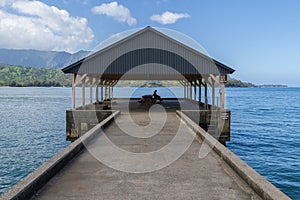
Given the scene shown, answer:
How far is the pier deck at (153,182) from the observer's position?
430 cm

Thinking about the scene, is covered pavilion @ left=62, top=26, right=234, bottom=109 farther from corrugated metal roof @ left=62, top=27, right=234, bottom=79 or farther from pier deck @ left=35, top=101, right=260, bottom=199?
pier deck @ left=35, top=101, right=260, bottom=199

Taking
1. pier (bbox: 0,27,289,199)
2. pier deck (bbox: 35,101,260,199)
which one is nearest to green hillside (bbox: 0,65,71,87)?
pier (bbox: 0,27,289,199)

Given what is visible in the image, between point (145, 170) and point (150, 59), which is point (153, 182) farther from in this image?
point (150, 59)

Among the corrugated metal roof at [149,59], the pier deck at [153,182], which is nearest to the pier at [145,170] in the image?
the pier deck at [153,182]

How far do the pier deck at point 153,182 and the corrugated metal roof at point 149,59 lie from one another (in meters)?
→ 9.04

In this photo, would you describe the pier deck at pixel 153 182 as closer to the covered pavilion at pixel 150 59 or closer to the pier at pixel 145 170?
the pier at pixel 145 170

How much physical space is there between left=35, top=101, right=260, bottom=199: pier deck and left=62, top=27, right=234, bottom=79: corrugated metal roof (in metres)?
9.04

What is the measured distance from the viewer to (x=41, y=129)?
888 inches

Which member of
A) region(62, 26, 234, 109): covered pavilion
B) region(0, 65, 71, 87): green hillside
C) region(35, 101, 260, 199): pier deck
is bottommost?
region(35, 101, 260, 199): pier deck

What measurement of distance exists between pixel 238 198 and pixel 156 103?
64.1 feet

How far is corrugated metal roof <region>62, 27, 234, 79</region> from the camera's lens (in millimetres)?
15086

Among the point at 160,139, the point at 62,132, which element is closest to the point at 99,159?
the point at 160,139

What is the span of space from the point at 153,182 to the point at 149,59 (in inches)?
430

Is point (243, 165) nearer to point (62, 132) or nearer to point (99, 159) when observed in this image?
point (99, 159)
